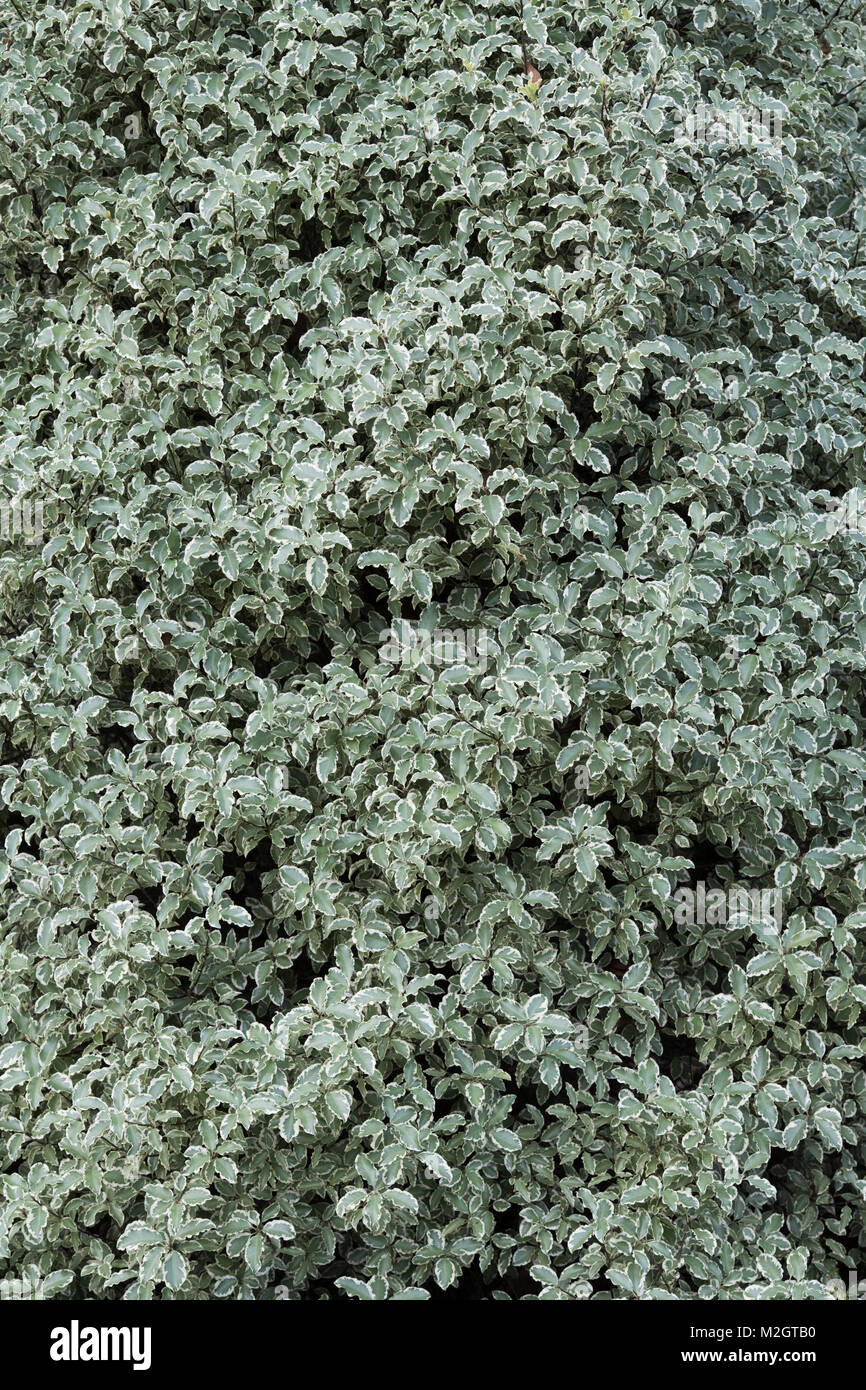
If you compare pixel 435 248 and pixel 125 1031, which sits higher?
pixel 435 248

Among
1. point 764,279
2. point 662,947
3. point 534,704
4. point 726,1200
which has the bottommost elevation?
point 726,1200

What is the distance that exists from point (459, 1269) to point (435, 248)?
227cm

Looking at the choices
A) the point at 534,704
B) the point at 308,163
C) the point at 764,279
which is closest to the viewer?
the point at 534,704

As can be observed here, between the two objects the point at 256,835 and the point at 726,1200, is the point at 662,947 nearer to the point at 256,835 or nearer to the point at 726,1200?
the point at 726,1200

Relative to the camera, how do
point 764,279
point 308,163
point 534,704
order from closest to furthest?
→ point 534,704 < point 308,163 < point 764,279

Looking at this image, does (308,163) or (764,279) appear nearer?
Answer: (308,163)

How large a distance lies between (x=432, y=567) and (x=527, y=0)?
1.35m

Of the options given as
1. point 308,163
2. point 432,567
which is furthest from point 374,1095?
point 308,163

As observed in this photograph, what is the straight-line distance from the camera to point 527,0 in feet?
9.25

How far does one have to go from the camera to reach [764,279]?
3.06 m

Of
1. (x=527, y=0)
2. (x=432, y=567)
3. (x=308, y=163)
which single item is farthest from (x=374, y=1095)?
(x=527, y=0)

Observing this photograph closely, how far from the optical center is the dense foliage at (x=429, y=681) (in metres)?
2.58

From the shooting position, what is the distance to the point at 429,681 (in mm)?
2602

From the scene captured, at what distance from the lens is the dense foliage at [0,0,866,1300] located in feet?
8.45
